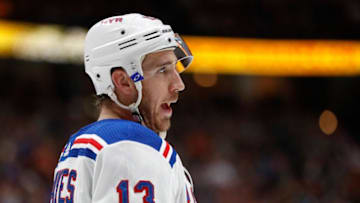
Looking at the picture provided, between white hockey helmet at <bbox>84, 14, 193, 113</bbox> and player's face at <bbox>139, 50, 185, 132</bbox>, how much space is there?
2 cm

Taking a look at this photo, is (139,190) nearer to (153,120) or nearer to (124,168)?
(124,168)

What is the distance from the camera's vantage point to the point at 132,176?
5.48 feet

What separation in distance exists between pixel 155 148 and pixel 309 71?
13.7 m

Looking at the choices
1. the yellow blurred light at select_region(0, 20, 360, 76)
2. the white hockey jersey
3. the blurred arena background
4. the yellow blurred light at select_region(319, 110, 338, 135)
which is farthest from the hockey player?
the yellow blurred light at select_region(319, 110, 338, 135)

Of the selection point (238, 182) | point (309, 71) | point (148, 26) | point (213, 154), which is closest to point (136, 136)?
point (148, 26)

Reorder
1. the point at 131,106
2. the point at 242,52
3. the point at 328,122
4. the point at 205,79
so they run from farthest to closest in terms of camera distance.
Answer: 1. the point at 205,79
2. the point at 328,122
3. the point at 242,52
4. the point at 131,106

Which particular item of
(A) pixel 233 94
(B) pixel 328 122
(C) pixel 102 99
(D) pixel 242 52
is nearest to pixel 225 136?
(D) pixel 242 52

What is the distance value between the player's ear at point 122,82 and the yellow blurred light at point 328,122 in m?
11.5

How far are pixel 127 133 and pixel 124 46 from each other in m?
0.31

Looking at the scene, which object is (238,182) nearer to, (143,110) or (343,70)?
(343,70)

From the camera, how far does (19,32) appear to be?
11758 millimetres

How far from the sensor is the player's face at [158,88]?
190 cm

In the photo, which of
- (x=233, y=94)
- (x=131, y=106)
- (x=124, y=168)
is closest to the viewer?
(x=124, y=168)

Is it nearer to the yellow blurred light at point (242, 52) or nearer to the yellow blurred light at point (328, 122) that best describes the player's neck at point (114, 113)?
the yellow blurred light at point (242, 52)
